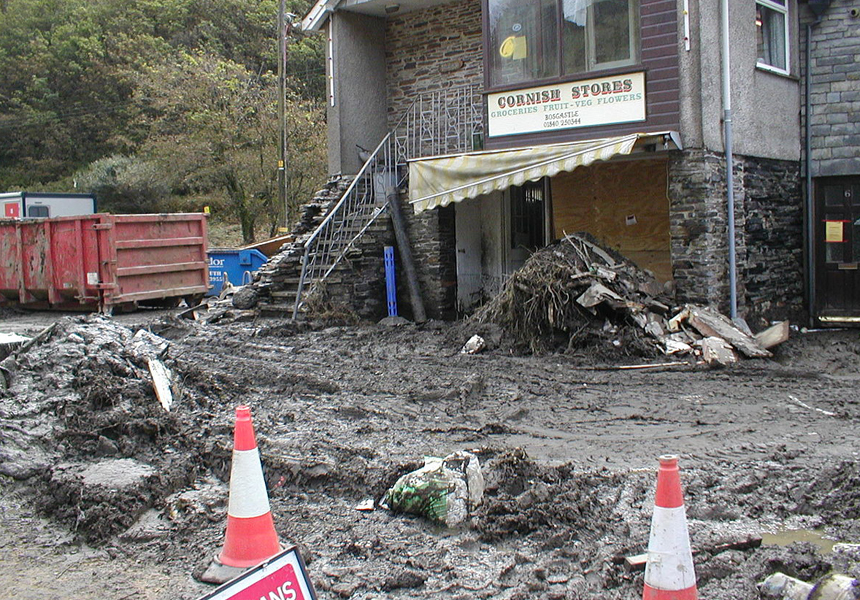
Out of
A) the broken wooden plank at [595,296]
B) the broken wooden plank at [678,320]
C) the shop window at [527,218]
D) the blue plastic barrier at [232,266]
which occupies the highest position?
the shop window at [527,218]

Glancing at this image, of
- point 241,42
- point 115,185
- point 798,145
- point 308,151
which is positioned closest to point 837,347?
point 798,145

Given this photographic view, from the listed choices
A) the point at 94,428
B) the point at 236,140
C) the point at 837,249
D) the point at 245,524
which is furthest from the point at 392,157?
the point at 236,140

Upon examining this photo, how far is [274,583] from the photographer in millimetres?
2740

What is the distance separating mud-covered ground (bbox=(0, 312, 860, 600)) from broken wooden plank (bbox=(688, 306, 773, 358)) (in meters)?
0.31

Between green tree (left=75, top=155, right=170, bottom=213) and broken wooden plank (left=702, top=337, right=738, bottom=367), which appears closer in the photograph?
broken wooden plank (left=702, top=337, right=738, bottom=367)

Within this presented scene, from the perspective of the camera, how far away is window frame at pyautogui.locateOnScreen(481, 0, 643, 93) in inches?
465

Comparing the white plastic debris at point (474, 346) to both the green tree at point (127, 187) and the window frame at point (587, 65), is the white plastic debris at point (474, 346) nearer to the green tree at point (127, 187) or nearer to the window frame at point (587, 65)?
the window frame at point (587, 65)

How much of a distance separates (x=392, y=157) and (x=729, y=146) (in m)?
6.73

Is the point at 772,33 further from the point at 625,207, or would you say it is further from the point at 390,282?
the point at 390,282

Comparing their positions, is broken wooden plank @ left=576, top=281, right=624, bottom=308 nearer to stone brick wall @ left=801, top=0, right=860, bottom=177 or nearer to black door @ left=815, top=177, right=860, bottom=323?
black door @ left=815, top=177, right=860, bottom=323

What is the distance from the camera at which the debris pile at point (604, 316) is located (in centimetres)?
1055

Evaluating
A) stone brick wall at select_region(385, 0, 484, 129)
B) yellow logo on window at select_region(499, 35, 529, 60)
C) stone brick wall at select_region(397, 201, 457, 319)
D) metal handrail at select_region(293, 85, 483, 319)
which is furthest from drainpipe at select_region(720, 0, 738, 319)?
stone brick wall at select_region(397, 201, 457, 319)

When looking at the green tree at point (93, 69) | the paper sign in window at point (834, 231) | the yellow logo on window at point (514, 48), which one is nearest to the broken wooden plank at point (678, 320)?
the paper sign in window at point (834, 231)

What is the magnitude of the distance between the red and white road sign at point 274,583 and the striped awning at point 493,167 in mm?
9403
